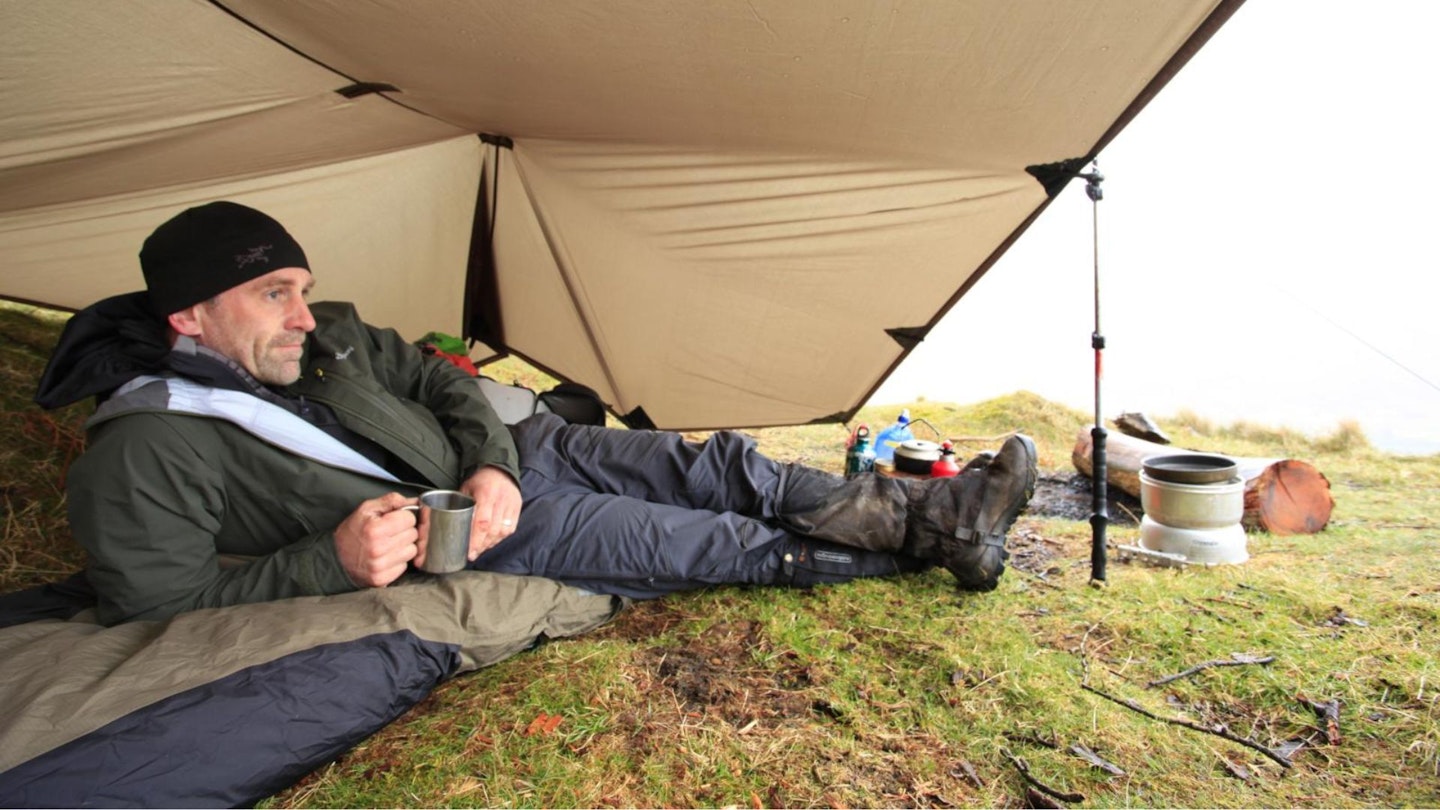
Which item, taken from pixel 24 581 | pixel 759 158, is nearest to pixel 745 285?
pixel 759 158

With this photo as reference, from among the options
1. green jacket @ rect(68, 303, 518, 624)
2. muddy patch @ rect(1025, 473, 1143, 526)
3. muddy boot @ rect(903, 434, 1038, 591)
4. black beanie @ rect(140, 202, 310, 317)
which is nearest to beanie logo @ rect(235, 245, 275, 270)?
black beanie @ rect(140, 202, 310, 317)

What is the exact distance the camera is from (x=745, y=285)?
3668 millimetres

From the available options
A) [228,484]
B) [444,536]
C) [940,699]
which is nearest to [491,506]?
[444,536]

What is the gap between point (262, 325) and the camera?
2088 mm

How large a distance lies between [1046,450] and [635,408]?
3.03m

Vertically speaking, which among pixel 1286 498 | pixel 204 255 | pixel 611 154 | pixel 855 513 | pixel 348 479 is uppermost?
pixel 611 154

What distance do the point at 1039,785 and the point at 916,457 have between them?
1877mm

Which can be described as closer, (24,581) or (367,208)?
(24,581)

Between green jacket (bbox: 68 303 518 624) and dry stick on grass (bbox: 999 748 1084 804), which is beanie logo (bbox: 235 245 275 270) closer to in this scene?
green jacket (bbox: 68 303 518 624)

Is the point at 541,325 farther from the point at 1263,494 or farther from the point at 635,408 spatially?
the point at 1263,494

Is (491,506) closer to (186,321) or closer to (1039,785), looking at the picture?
(186,321)

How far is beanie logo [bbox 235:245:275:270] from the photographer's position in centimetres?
204

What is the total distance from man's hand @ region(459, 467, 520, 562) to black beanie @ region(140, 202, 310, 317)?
767 millimetres

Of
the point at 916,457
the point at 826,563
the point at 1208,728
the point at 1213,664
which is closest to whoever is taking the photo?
the point at 1208,728
